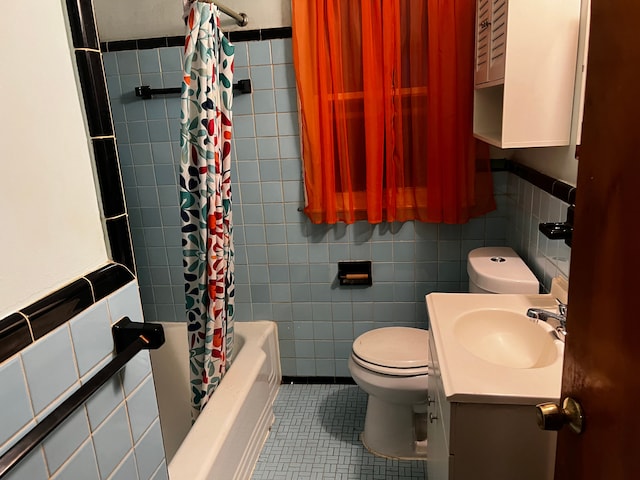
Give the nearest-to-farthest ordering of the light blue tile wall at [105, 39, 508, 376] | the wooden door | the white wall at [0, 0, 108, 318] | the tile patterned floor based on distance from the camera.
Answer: the wooden door, the white wall at [0, 0, 108, 318], the tile patterned floor, the light blue tile wall at [105, 39, 508, 376]

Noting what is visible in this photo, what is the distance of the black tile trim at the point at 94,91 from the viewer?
0.86m

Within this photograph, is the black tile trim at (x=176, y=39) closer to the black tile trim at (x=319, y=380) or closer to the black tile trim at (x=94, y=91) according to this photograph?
the black tile trim at (x=94, y=91)

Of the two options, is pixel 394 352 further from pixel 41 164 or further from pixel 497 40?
pixel 41 164

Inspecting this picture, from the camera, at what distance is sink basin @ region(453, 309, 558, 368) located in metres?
1.45

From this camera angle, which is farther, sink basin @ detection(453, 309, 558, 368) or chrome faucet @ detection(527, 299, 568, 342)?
sink basin @ detection(453, 309, 558, 368)

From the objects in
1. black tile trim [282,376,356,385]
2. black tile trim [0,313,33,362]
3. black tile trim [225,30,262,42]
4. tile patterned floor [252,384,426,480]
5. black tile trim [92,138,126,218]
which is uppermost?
black tile trim [225,30,262,42]

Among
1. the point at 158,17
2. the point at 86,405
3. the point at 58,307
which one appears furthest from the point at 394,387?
the point at 158,17

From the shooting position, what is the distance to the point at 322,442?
2.18 meters

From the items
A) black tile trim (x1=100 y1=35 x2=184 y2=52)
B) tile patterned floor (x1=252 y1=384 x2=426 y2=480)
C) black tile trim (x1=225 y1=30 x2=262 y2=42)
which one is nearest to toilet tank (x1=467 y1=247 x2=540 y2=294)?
tile patterned floor (x1=252 y1=384 x2=426 y2=480)

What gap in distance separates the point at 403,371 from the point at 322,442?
0.58m

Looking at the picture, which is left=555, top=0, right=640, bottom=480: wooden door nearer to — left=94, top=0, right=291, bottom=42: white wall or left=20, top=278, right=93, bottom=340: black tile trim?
left=20, top=278, right=93, bottom=340: black tile trim

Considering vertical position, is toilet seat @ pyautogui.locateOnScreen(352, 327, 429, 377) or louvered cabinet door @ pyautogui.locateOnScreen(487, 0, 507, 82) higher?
louvered cabinet door @ pyautogui.locateOnScreen(487, 0, 507, 82)

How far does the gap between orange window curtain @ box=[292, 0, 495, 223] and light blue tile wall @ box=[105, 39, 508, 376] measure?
0.36ft

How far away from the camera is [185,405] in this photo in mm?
2279
